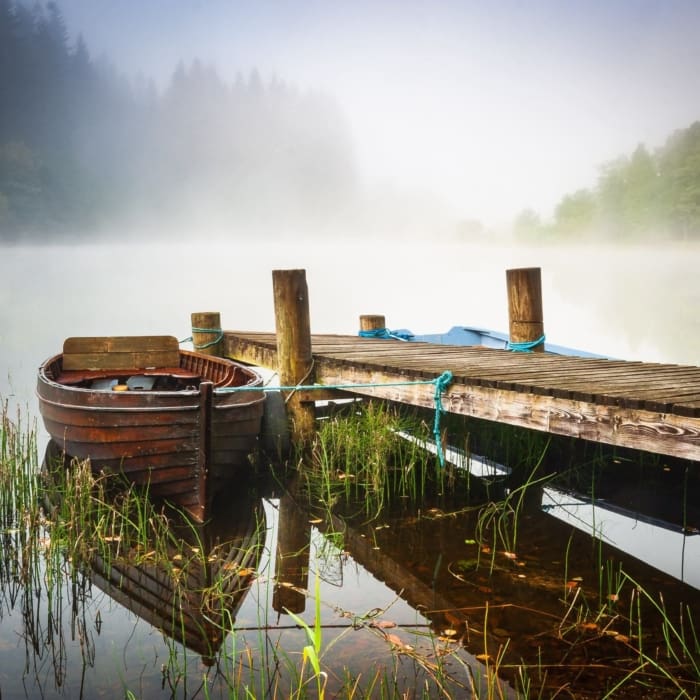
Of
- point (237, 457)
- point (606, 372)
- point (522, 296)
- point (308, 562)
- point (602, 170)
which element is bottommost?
point (308, 562)

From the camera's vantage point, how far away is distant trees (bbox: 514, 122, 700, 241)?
50.2m

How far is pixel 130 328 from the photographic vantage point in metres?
34.5

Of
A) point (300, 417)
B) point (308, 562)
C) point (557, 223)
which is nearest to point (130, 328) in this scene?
point (300, 417)

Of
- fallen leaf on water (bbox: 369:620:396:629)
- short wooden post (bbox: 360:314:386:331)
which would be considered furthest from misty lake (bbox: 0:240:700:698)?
short wooden post (bbox: 360:314:386:331)

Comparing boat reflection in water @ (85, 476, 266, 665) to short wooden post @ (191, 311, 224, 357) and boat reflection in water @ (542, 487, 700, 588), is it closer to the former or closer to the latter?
boat reflection in water @ (542, 487, 700, 588)

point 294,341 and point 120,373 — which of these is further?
point 120,373

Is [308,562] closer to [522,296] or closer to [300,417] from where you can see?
[300,417]

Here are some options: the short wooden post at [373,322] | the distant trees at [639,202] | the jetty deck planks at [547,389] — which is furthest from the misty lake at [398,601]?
the distant trees at [639,202]

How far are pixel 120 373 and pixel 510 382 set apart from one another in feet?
14.8

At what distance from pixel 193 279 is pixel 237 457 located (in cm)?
6271

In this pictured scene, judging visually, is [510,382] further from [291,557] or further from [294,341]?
[294,341]

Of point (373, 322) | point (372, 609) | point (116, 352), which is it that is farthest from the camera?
point (373, 322)

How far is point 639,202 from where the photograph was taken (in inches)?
2183

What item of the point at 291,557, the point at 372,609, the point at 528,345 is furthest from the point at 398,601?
the point at 528,345
